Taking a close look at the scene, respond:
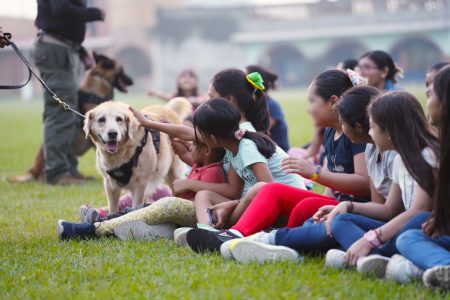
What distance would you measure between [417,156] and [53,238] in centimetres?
246

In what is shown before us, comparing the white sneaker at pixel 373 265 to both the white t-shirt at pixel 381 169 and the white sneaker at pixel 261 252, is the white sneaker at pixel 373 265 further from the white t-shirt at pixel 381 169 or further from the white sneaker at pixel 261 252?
the white t-shirt at pixel 381 169

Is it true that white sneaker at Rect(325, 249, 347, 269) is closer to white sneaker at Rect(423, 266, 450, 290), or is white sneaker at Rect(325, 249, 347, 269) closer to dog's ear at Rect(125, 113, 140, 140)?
white sneaker at Rect(423, 266, 450, 290)

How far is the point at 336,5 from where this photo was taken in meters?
58.0

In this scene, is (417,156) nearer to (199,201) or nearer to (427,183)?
(427,183)

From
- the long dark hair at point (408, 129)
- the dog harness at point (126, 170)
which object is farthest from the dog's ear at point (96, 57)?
the long dark hair at point (408, 129)

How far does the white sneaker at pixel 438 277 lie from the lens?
2.96 m

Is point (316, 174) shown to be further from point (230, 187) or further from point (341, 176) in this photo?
point (230, 187)

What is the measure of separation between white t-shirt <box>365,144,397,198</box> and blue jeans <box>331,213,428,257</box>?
8.4 inches

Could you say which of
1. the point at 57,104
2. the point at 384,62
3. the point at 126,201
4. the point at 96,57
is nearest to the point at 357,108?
the point at 126,201

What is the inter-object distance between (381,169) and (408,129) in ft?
1.59

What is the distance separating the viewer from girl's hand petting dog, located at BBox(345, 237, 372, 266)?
11.0 feet

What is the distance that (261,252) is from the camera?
361cm

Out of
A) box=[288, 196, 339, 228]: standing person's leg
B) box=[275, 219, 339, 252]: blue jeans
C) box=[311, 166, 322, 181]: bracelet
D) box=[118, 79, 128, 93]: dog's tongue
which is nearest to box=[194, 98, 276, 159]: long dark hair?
box=[288, 196, 339, 228]: standing person's leg

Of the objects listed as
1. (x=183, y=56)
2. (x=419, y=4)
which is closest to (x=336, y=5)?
(x=419, y=4)
